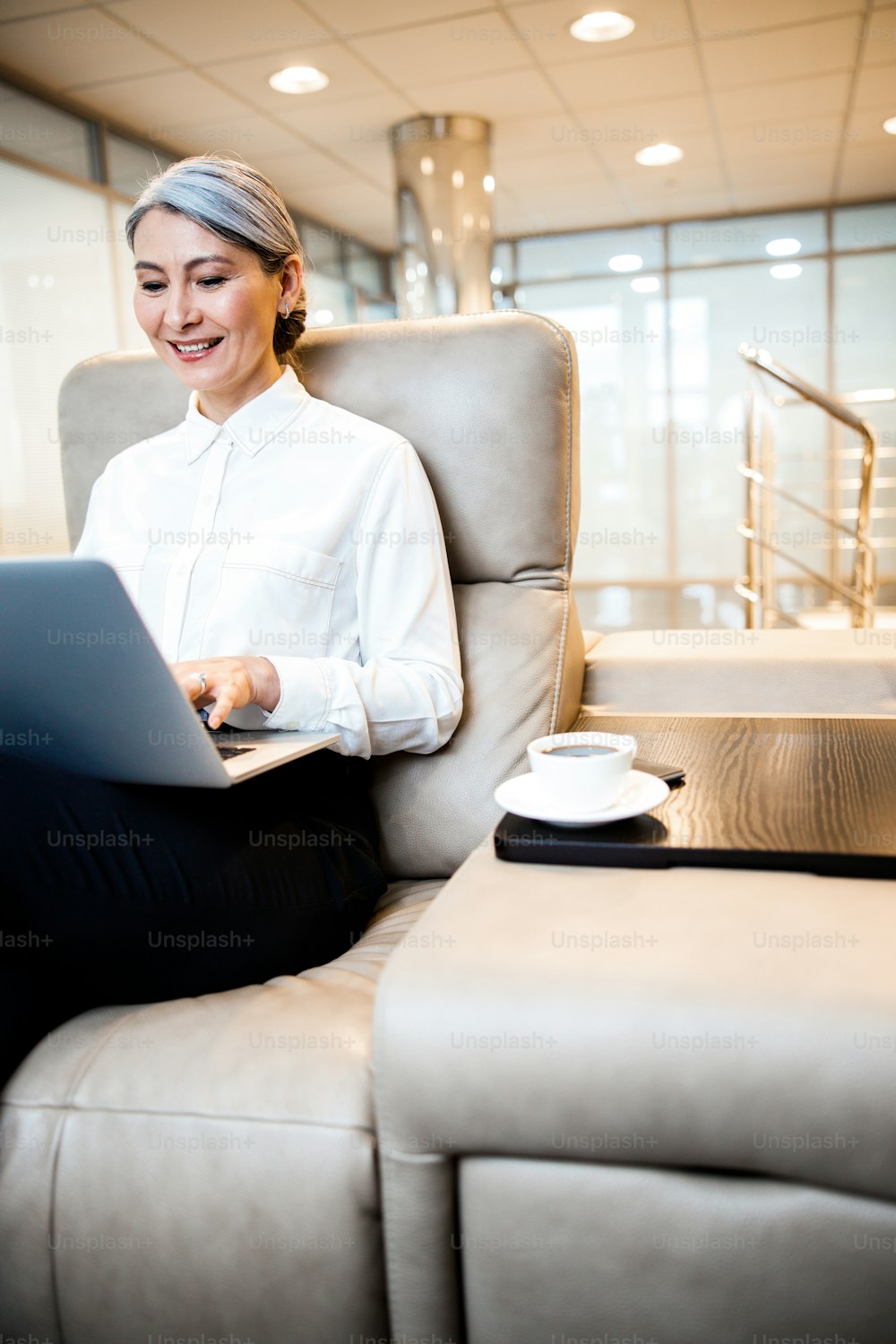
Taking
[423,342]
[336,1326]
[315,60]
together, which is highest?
[315,60]

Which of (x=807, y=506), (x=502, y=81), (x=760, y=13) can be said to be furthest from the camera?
(x=502, y=81)

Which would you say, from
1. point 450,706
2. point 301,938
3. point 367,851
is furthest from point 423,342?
point 301,938

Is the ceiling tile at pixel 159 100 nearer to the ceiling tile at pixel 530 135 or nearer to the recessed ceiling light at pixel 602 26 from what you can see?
the ceiling tile at pixel 530 135

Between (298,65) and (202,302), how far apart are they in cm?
331

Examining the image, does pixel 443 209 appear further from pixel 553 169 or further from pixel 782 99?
pixel 782 99

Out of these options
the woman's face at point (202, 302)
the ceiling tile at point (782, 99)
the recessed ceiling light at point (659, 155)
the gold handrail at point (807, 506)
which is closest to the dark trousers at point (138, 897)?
the woman's face at point (202, 302)

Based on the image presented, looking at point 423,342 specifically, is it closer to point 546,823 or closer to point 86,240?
point 546,823

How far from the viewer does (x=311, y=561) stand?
1269 millimetres

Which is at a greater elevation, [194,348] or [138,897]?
[194,348]

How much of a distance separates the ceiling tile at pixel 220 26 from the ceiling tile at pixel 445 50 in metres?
0.25

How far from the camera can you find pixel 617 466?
Answer: 24.1 feet

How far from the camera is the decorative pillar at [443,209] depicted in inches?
182

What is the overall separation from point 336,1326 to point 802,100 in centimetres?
521

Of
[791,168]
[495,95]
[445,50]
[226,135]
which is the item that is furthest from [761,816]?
[791,168]
